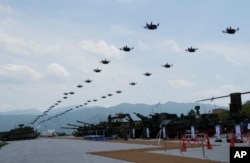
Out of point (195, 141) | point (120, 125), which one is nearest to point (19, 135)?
point (120, 125)

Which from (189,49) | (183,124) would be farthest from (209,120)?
(189,49)

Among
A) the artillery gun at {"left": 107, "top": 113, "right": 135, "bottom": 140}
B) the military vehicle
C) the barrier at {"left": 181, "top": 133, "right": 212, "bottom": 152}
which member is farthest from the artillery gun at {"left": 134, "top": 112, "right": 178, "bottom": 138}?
the military vehicle

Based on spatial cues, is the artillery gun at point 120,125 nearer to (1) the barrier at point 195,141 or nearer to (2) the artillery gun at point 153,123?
(2) the artillery gun at point 153,123

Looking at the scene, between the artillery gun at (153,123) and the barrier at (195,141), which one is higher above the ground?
the artillery gun at (153,123)

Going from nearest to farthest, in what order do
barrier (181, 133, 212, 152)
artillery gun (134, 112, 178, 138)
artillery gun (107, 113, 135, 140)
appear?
barrier (181, 133, 212, 152) < artillery gun (134, 112, 178, 138) < artillery gun (107, 113, 135, 140)

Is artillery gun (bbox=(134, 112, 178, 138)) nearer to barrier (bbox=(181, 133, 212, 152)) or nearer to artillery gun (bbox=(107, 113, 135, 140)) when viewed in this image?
artillery gun (bbox=(107, 113, 135, 140))

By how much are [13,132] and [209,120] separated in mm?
53154

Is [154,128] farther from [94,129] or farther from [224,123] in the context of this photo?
[94,129]

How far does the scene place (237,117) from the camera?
149 feet

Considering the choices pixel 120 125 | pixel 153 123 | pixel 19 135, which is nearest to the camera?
pixel 153 123

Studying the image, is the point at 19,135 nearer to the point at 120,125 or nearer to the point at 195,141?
the point at 120,125

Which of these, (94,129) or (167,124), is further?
(94,129)

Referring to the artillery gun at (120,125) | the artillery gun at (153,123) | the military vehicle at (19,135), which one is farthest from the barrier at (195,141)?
the military vehicle at (19,135)

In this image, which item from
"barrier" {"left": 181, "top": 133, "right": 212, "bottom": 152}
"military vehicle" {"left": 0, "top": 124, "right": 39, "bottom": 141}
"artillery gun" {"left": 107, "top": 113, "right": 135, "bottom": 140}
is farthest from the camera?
"military vehicle" {"left": 0, "top": 124, "right": 39, "bottom": 141}
